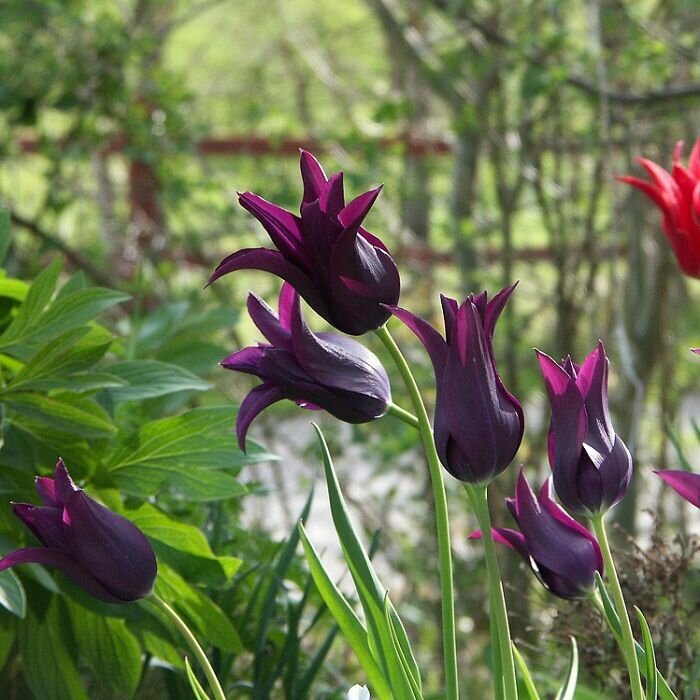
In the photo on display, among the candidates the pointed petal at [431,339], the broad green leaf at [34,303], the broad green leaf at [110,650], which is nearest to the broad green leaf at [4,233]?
the broad green leaf at [34,303]

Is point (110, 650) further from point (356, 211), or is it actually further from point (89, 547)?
point (356, 211)

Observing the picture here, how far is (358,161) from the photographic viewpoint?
371 cm

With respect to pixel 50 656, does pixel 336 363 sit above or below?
above

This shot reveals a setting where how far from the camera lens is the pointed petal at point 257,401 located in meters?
0.81

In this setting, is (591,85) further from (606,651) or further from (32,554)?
(32,554)

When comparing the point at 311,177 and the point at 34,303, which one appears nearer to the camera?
the point at 311,177

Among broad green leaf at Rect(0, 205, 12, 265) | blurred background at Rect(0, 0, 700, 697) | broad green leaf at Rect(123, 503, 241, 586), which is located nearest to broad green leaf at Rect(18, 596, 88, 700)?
broad green leaf at Rect(123, 503, 241, 586)

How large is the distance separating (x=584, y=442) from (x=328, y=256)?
0.67 ft

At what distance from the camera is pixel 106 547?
2.64 ft

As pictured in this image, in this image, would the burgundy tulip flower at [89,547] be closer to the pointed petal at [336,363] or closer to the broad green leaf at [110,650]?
the pointed petal at [336,363]

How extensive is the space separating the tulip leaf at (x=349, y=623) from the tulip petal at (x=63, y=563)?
0.43ft

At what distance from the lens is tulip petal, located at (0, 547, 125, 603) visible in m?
0.80

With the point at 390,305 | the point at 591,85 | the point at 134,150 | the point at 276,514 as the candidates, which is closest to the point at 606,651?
the point at 390,305

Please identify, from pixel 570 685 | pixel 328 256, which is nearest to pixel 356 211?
pixel 328 256
